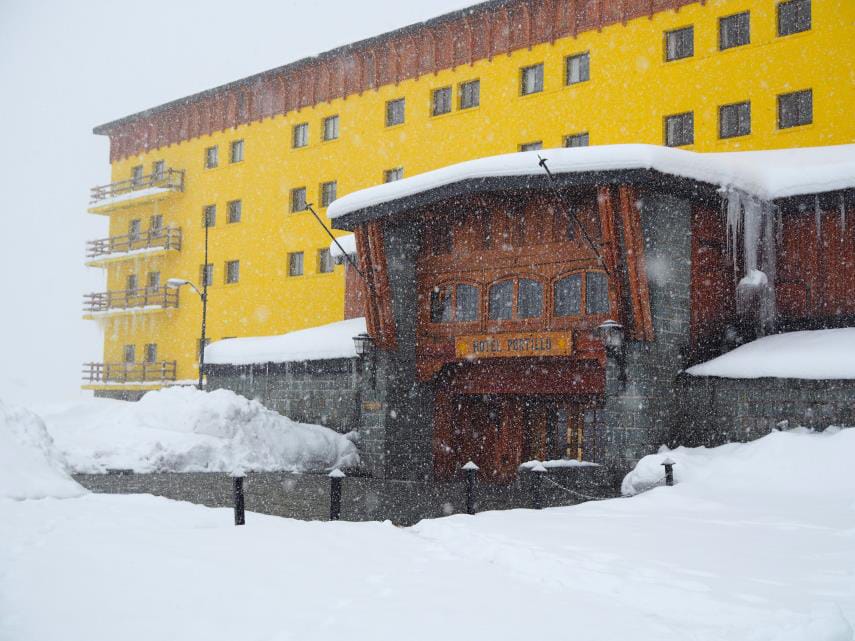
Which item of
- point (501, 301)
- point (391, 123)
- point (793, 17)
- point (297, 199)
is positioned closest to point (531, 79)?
point (391, 123)

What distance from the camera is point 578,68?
82.6 ft

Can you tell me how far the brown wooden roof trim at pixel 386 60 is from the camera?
24922mm

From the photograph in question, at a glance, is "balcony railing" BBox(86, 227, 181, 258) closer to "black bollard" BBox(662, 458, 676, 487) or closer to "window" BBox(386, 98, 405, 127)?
"window" BBox(386, 98, 405, 127)

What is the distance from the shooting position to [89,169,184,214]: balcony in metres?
37.1

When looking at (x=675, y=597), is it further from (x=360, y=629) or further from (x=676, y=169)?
(x=676, y=169)

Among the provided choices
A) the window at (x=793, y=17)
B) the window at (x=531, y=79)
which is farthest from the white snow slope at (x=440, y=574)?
the window at (x=531, y=79)

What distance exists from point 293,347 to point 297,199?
9.99 meters

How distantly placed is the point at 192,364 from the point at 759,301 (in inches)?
1004

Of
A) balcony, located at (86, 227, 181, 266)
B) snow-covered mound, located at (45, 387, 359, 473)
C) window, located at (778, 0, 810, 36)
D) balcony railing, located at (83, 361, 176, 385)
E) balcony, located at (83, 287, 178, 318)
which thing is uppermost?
window, located at (778, 0, 810, 36)

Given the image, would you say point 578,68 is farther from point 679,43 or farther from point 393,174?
point 393,174

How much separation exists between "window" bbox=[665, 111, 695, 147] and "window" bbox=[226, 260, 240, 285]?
61.9 feet

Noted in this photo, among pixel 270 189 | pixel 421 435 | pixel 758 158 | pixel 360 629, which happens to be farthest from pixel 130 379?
pixel 360 629

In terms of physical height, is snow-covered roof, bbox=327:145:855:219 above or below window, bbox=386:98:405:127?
below

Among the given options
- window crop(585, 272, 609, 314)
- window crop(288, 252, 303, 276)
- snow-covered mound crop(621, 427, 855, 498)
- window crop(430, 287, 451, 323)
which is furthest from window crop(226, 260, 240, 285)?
snow-covered mound crop(621, 427, 855, 498)
